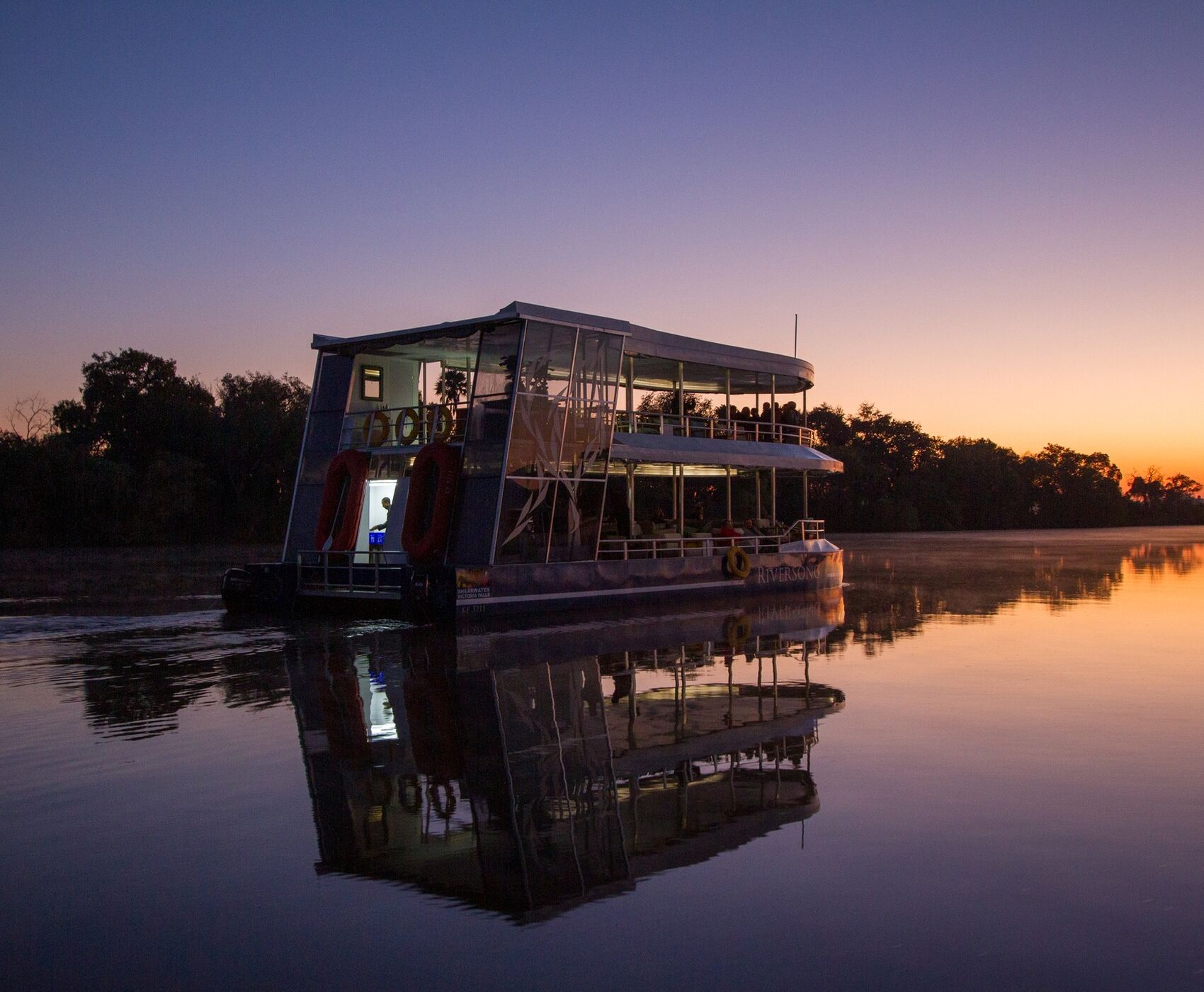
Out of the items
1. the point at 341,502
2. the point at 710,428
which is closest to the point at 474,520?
the point at 341,502

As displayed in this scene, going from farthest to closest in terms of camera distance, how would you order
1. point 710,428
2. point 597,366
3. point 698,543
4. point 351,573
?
point 710,428, point 698,543, point 597,366, point 351,573

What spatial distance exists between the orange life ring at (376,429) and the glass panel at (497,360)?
134 inches

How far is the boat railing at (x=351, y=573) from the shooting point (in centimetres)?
2248

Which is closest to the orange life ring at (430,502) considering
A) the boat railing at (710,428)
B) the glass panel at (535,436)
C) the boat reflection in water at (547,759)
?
the glass panel at (535,436)

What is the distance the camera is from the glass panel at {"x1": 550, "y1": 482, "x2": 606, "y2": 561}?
24062mm

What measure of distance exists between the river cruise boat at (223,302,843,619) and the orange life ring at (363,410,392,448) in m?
0.04

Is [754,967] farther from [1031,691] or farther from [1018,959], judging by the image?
[1031,691]

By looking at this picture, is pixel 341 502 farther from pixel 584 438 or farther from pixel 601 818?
pixel 601 818

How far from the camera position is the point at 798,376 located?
3244 centimetres

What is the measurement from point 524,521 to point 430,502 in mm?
2173

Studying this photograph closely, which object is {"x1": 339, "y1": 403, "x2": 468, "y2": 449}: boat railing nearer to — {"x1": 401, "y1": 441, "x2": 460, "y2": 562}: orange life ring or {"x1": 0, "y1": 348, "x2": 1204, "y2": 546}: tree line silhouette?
{"x1": 401, "y1": 441, "x2": 460, "y2": 562}: orange life ring

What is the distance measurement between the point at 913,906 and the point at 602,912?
5.53 ft

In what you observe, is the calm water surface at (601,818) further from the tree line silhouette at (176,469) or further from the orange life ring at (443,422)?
the tree line silhouette at (176,469)

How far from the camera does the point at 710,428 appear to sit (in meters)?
30.7
